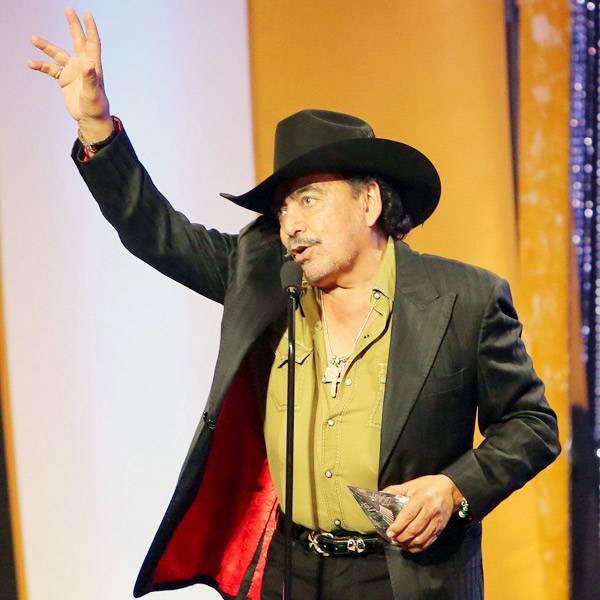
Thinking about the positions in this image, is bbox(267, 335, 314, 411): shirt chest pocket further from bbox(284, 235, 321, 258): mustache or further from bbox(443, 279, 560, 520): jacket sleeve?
bbox(443, 279, 560, 520): jacket sleeve

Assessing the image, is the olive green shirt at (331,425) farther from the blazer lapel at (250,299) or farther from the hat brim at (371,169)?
the hat brim at (371,169)

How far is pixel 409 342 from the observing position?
6.17 feet

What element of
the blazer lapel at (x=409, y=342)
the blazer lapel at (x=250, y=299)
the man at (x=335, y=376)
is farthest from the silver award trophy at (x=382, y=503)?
the blazer lapel at (x=250, y=299)

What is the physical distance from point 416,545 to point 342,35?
1864 mm

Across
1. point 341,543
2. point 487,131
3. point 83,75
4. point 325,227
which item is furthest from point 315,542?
point 487,131

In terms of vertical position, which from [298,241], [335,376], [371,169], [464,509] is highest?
[371,169]

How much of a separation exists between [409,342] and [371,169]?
0.46 metres

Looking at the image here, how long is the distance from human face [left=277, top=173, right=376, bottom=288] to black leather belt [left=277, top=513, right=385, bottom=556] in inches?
22.3

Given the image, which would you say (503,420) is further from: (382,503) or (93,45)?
(93,45)

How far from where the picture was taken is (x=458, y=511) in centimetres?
181

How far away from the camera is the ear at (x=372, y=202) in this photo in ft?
6.86

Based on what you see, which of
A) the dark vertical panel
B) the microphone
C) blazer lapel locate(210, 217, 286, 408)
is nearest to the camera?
the microphone

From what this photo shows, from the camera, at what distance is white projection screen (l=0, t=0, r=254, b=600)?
8.54 feet

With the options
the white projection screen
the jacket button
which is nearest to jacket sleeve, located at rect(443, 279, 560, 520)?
the jacket button
